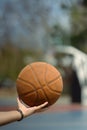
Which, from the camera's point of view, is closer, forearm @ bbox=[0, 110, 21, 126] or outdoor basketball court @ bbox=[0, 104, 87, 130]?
forearm @ bbox=[0, 110, 21, 126]

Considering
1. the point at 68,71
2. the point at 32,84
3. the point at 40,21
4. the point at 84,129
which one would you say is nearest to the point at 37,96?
the point at 32,84

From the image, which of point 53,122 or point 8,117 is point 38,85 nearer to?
point 8,117

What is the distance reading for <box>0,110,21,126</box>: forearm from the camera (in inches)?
58.3

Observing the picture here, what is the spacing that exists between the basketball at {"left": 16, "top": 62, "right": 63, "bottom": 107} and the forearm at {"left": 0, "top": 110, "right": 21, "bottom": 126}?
0.55m

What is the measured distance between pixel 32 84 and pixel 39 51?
16034 mm

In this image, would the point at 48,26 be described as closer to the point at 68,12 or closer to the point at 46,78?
the point at 68,12

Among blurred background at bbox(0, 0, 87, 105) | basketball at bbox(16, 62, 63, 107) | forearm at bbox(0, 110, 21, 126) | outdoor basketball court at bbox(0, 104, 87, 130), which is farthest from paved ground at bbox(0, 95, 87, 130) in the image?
blurred background at bbox(0, 0, 87, 105)

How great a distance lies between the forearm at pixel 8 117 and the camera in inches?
58.3

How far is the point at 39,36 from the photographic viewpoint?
18.8 metres

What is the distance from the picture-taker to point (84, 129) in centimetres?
550

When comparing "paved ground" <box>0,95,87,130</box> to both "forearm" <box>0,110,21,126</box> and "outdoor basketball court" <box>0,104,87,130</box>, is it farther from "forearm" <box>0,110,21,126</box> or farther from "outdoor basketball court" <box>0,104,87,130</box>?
"forearm" <box>0,110,21,126</box>

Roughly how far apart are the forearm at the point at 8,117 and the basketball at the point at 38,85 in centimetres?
55

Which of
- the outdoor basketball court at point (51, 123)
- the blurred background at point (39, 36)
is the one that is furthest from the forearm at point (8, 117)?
the blurred background at point (39, 36)

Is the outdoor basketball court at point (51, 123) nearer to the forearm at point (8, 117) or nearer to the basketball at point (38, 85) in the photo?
the basketball at point (38, 85)
